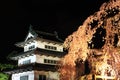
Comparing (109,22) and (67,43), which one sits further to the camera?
(67,43)

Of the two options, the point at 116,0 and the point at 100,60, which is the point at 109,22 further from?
the point at 100,60

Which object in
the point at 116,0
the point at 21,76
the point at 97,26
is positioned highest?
the point at 116,0

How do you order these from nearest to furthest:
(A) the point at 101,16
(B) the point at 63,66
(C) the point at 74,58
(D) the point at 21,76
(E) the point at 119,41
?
(E) the point at 119,41
(A) the point at 101,16
(C) the point at 74,58
(B) the point at 63,66
(D) the point at 21,76

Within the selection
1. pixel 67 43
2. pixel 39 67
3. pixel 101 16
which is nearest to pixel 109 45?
pixel 101 16

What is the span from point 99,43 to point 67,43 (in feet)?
5.99

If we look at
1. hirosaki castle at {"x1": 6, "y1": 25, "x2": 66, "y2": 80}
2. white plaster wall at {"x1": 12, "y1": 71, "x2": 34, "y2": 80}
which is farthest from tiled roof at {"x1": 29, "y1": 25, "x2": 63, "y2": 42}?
white plaster wall at {"x1": 12, "y1": 71, "x2": 34, "y2": 80}

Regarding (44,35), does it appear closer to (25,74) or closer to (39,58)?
(39,58)

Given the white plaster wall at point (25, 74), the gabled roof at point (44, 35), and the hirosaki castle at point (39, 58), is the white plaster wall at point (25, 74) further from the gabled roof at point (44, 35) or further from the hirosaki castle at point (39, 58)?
the gabled roof at point (44, 35)

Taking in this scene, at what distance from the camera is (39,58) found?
119 feet

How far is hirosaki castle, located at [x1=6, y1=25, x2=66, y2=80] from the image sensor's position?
115 feet

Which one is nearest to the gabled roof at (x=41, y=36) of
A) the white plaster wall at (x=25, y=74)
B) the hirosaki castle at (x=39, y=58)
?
the hirosaki castle at (x=39, y=58)

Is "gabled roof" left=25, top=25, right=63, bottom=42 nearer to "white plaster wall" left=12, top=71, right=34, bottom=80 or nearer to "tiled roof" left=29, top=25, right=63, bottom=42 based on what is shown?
"tiled roof" left=29, top=25, right=63, bottom=42

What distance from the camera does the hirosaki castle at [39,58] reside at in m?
35.0

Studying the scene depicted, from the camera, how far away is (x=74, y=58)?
1467 cm
